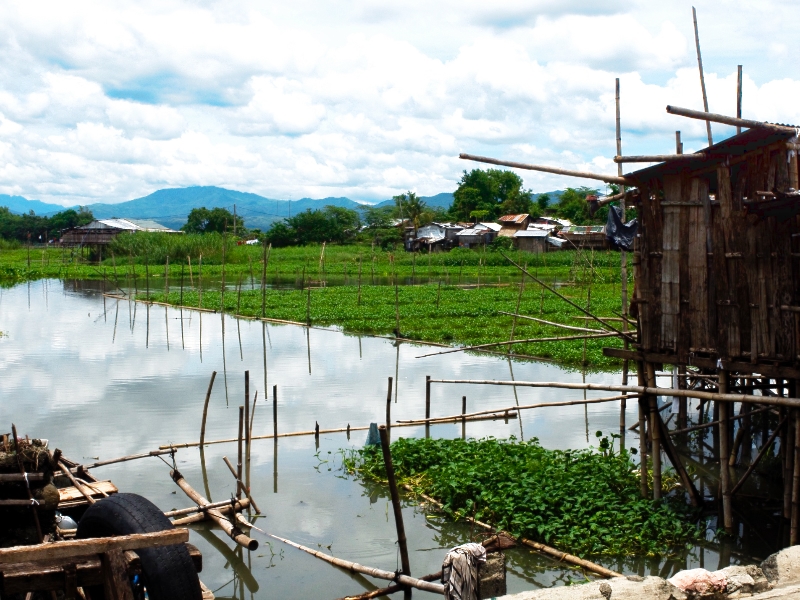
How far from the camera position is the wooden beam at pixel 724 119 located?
6613mm

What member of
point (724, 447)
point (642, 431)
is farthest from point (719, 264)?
point (642, 431)

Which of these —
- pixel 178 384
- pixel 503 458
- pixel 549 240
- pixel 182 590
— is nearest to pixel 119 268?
pixel 549 240

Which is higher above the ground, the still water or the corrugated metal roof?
the corrugated metal roof

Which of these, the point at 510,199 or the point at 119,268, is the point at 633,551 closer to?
the point at 119,268

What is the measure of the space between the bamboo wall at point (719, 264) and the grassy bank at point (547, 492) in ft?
5.89

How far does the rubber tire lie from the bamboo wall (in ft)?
19.1

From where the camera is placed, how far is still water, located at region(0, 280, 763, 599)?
28.3ft

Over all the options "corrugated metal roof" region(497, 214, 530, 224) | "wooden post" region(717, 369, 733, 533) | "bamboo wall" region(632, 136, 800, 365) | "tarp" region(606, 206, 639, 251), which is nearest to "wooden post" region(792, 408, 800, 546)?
"wooden post" region(717, 369, 733, 533)

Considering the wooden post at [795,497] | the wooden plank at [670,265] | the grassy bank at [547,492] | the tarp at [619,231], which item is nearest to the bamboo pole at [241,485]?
the grassy bank at [547,492]

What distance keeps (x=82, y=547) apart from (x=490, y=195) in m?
84.0

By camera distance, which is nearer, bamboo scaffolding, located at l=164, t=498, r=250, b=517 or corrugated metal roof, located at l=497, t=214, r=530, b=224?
bamboo scaffolding, located at l=164, t=498, r=250, b=517

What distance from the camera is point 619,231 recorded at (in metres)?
11.0

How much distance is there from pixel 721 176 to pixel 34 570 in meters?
7.02

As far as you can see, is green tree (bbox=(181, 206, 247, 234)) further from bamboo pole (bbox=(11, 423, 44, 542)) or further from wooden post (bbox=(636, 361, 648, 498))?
bamboo pole (bbox=(11, 423, 44, 542))
